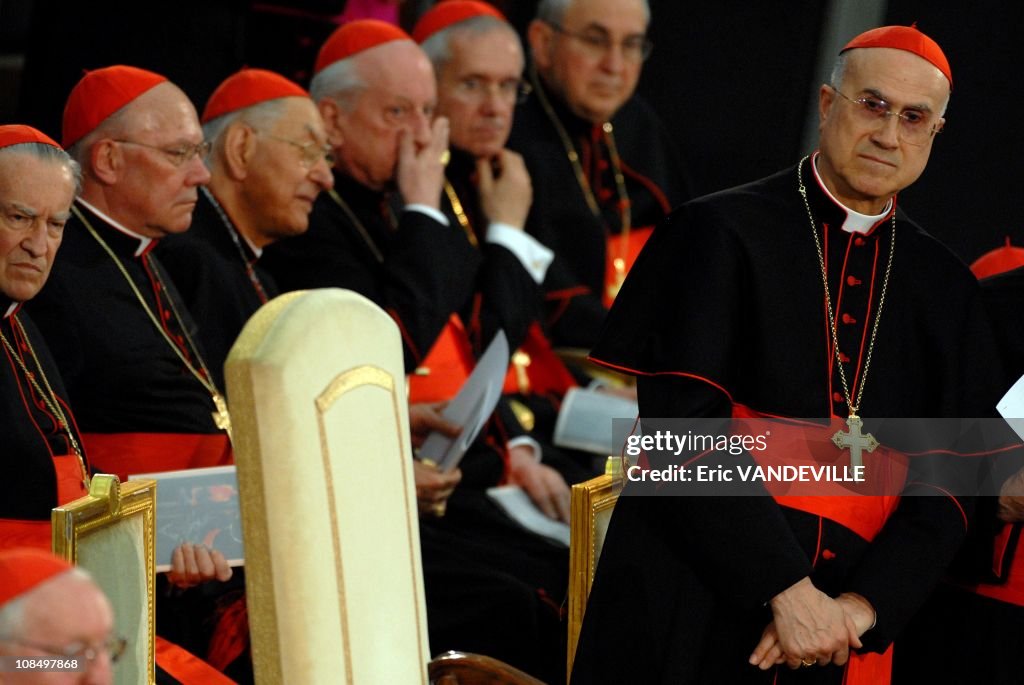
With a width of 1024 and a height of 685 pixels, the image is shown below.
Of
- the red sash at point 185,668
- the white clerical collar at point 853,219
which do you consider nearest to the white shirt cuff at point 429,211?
the white clerical collar at point 853,219

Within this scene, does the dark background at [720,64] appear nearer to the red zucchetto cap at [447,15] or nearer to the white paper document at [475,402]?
the red zucchetto cap at [447,15]

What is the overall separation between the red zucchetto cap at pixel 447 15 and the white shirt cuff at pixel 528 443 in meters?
1.27

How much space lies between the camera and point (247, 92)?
3.58 meters

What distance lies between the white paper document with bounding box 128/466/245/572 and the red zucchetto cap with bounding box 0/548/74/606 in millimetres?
1093

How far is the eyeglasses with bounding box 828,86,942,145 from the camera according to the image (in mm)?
2506

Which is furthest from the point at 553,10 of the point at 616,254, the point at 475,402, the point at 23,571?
the point at 23,571

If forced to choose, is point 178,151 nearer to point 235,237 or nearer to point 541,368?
point 235,237

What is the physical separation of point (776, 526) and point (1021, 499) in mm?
526

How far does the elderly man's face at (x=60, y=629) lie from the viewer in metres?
1.50

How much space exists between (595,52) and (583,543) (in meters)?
2.53

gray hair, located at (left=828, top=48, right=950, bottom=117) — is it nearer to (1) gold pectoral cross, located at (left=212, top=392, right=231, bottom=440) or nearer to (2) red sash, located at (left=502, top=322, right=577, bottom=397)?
(1) gold pectoral cross, located at (left=212, top=392, right=231, bottom=440)

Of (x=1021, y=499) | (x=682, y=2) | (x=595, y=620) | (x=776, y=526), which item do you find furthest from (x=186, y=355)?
(x=682, y=2)

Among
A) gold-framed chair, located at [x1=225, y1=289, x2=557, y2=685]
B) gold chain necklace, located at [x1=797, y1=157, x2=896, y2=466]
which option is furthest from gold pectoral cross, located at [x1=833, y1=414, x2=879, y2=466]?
gold-framed chair, located at [x1=225, y1=289, x2=557, y2=685]

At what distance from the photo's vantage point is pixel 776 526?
236 cm
